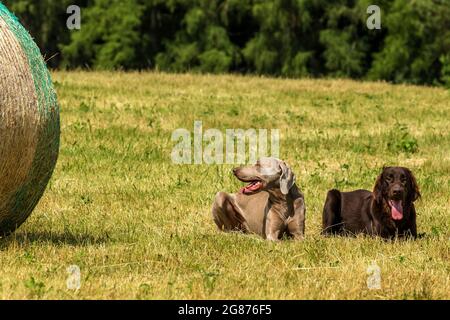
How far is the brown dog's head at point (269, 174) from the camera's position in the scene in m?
11.2

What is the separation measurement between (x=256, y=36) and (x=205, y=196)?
1569 inches

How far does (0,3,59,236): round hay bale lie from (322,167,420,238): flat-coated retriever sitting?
11.0 feet

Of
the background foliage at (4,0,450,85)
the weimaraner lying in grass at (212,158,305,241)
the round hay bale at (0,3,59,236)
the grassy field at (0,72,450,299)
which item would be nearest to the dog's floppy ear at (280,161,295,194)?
the weimaraner lying in grass at (212,158,305,241)

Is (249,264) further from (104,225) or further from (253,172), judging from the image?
(104,225)

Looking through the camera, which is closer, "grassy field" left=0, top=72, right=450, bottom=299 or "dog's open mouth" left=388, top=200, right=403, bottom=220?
"grassy field" left=0, top=72, right=450, bottom=299

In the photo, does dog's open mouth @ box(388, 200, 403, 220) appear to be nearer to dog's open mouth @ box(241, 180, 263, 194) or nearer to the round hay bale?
dog's open mouth @ box(241, 180, 263, 194)

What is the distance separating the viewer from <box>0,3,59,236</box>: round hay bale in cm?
1013

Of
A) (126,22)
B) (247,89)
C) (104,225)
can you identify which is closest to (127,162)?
(104,225)

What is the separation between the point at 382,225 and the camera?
11414 millimetres

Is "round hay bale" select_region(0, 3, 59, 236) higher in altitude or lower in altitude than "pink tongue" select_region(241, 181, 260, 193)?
higher

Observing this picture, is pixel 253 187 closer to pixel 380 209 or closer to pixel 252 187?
pixel 252 187

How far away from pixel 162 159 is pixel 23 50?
7.61 m

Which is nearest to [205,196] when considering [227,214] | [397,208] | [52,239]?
[227,214]
